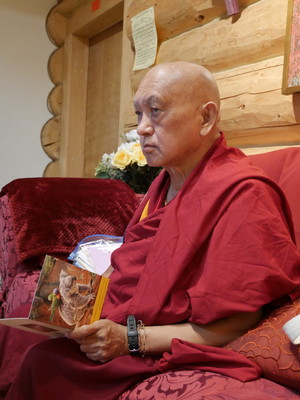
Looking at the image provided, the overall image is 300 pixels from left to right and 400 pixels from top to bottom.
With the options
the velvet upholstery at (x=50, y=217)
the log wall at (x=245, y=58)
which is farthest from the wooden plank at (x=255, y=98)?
the velvet upholstery at (x=50, y=217)

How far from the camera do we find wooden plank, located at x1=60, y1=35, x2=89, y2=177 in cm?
400

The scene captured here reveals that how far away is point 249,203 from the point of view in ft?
3.62

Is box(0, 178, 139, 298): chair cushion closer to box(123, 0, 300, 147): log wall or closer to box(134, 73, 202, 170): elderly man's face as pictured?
box(123, 0, 300, 147): log wall

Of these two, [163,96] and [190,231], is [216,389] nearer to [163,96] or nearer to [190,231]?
[190,231]

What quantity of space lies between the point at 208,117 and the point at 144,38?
64.1 inches

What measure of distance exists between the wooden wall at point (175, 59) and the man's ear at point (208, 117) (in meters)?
0.64

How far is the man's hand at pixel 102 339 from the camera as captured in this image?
110 centimetres

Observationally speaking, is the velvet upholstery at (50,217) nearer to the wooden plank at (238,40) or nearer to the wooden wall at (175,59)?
the wooden wall at (175,59)

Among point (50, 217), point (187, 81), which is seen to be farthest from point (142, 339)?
point (50, 217)

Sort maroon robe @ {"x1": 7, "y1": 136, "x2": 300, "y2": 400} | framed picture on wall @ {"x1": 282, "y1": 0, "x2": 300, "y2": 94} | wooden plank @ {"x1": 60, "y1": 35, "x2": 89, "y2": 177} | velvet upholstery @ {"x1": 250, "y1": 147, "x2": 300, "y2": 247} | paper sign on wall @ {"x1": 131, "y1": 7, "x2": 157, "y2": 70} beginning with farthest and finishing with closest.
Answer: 1. wooden plank @ {"x1": 60, "y1": 35, "x2": 89, "y2": 177}
2. paper sign on wall @ {"x1": 131, "y1": 7, "x2": 157, "y2": 70}
3. framed picture on wall @ {"x1": 282, "y1": 0, "x2": 300, "y2": 94}
4. velvet upholstery @ {"x1": 250, "y1": 147, "x2": 300, "y2": 247}
5. maroon robe @ {"x1": 7, "y1": 136, "x2": 300, "y2": 400}

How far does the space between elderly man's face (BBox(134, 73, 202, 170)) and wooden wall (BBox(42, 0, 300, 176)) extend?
2.24ft

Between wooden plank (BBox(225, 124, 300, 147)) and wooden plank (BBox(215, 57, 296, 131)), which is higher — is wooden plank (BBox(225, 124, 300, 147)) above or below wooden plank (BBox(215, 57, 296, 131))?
below

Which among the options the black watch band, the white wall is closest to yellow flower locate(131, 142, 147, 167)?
the black watch band

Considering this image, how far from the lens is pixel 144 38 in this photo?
277 cm
